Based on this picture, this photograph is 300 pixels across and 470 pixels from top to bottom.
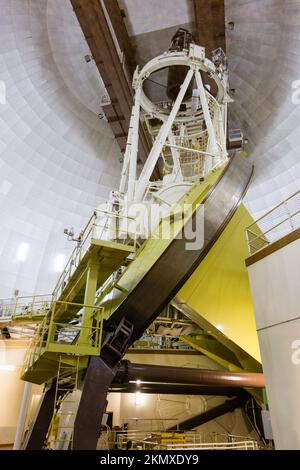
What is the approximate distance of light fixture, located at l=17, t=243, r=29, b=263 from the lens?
76.1 ft

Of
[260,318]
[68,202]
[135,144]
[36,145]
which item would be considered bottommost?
[260,318]

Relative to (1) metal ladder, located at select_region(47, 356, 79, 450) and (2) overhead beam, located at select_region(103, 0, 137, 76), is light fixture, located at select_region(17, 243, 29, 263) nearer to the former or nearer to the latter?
(1) metal ladder, located at select_region(47, 356, 79, 450)

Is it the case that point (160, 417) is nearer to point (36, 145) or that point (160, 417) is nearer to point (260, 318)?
point (260, 318)

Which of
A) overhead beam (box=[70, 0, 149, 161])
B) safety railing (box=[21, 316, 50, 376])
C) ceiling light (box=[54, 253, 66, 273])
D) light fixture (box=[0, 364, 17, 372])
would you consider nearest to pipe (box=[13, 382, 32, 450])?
light fixture (box=[0, 364, 17, 372])

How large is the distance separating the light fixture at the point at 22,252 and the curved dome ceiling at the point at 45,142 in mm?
69

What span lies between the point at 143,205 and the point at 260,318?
253 inches

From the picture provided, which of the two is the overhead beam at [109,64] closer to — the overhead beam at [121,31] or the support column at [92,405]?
the overhead beam at [121,31]

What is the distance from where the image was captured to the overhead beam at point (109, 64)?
17.5 m

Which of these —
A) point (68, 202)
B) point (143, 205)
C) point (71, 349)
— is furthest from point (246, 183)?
point (68, 202)

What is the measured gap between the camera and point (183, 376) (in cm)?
1492

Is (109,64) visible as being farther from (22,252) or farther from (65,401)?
(65,401)

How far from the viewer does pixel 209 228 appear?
1177 centimetres

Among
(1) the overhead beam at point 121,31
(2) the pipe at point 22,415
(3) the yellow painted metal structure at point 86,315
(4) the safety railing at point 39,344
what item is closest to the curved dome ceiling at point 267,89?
(1) the overhead beam at point 121,31

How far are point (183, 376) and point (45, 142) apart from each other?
18.9 m
